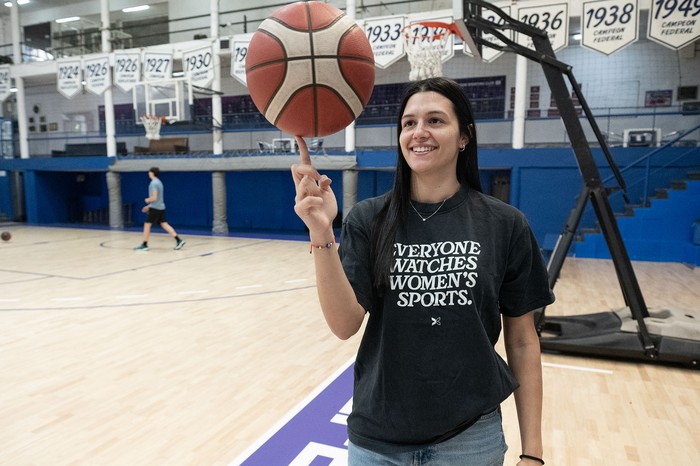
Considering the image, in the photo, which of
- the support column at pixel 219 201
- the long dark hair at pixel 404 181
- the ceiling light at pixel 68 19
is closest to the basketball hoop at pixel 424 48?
the support column at pixel 219 201

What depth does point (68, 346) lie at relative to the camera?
4.57 metres

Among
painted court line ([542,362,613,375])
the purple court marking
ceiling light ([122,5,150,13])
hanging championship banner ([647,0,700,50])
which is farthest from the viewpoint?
ceiling light ([122,5,150,13])

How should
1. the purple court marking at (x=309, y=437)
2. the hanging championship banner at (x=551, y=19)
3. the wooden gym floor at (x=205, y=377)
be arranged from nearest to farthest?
the purple court marking at (x=309, y=437), the wooden gym floor at (x=205, y=377), the hanging championship banner at (x=551, y=19)

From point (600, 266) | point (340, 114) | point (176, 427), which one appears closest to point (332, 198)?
point (340, 114)

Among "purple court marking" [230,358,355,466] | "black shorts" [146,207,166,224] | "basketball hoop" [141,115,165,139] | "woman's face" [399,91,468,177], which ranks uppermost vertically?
"basketball hoop" [141,115,165,139]

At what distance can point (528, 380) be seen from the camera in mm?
1312

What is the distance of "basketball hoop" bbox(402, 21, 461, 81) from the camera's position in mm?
9875

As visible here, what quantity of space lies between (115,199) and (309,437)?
1471 centimetres

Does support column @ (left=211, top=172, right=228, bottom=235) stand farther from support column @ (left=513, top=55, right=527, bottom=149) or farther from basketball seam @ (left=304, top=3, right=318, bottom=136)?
basketball seam @ (left=304, top=3, right=318, bottom=136)

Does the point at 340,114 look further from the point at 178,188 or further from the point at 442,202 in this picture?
the point at 178,188

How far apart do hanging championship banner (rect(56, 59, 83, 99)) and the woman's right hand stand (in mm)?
16475

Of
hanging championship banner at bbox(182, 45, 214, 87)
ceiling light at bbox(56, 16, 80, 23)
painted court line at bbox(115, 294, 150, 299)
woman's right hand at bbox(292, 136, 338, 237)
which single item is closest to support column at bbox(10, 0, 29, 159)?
ceiling light at bbox(56, 16, 80, 23)

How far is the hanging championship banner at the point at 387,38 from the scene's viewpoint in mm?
10977

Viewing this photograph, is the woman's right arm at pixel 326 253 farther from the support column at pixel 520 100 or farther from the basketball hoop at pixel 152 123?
the basketball hoop at pixel 152 123
